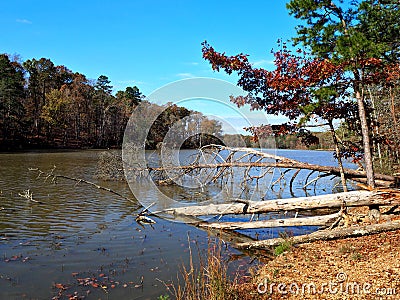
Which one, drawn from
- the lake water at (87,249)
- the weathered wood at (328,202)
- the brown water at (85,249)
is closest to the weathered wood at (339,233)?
the lake water at (87,249)

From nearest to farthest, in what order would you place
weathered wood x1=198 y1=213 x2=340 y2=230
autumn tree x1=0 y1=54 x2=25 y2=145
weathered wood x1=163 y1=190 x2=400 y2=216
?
1. weathered wood x1=163 y1=190 x2=400 y2=216
2. weathered wood x1=198 y1=213 x2=340 y2=230
3. autumn tree x1=0 y1=54 x2=25 y2=145

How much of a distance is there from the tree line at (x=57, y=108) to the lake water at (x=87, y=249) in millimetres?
40541

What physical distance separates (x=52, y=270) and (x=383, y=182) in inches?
471

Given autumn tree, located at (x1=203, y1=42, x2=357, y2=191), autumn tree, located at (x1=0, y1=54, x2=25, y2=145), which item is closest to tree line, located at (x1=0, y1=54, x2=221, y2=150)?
autumn tree, located at (x1=0, y1=54, x2=25, y2=145)

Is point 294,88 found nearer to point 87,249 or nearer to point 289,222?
point 289,222

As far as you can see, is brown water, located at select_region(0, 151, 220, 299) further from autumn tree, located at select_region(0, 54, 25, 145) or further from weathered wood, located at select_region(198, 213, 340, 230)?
autumn tree, located at select_region(0, 54, 25, 145)

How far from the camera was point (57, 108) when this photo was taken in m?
61.9

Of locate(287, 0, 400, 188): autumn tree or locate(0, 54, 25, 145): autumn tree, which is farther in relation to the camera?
locate(0, 54, 25, 145): autumn tree

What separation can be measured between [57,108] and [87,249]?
60.2m

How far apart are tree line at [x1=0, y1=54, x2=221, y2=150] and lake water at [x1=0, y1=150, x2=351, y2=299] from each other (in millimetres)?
40541

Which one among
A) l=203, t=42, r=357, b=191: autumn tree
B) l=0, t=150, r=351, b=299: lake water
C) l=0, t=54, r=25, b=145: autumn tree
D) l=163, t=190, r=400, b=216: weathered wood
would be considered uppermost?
l=0, t=54, r=25, b=145: autumn tree

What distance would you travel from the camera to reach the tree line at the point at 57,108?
164 ft

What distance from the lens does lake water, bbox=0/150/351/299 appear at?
5832 millimetres

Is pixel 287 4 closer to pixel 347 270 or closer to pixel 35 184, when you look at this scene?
pixel 347 270
